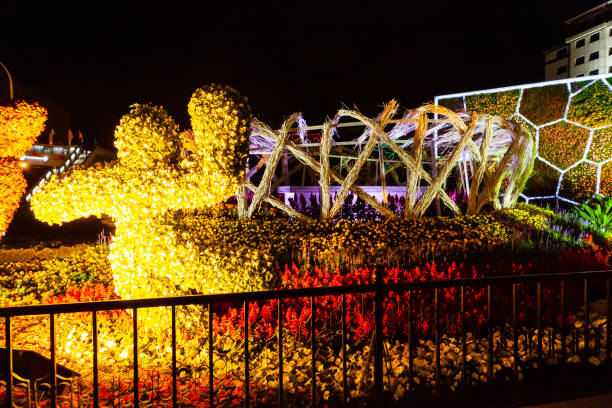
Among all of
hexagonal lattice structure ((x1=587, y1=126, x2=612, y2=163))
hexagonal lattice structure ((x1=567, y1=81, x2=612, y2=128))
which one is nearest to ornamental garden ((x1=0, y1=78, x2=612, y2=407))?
hexagonal lattice structure ((x1=587, y1=126, x2=612, y2=163))

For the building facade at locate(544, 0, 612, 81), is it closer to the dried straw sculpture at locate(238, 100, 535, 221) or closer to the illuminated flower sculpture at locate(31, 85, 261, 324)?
the dried straw sculpture at locate(238, 100, 535, 221)

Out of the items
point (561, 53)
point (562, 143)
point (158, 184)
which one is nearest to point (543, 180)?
point (562, 143)

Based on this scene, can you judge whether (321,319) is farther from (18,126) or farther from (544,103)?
(544,103)

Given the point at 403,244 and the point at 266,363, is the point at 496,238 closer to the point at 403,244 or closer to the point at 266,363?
the point at 403,244

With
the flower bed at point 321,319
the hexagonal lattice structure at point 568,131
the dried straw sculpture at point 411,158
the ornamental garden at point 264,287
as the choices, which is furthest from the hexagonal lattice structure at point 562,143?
the flower bed at point 321,319

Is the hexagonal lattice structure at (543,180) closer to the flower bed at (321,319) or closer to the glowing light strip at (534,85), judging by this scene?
the glowing light strip at (534,85)

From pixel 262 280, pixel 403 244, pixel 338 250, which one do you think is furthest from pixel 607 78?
pixel 262 280

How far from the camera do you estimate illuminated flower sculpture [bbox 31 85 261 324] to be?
3.86 metres

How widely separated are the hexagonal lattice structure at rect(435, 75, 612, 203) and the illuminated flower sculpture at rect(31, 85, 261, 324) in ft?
34.2

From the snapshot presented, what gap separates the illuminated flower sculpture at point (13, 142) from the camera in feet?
21.5

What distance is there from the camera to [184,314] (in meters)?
4.28

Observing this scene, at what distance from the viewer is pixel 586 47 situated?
4322 centimetres

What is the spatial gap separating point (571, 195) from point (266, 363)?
11.6 metres

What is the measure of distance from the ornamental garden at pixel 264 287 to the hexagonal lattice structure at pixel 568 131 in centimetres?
423
